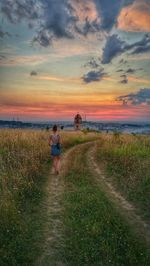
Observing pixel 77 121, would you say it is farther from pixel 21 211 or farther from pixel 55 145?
pixel 21 211

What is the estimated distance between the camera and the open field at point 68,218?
948 centimetres

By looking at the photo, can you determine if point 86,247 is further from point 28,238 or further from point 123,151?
point 123,151

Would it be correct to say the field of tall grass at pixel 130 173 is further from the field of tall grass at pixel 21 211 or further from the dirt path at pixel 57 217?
the field of tall grass at pixel 21 211

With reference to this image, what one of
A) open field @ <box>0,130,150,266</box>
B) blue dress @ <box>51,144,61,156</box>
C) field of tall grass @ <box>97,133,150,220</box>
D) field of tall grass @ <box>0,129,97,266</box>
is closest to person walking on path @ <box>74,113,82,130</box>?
field of tall grass @ <box>97,133,150,220</box>

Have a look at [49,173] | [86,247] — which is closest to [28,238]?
[86,247]

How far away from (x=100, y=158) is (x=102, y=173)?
6.40 metres

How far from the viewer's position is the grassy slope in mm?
9344

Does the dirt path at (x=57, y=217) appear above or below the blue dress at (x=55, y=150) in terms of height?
below

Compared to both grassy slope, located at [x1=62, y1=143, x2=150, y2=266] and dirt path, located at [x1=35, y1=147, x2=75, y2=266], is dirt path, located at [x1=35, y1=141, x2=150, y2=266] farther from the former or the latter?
grassy slope, located at [x1=62, y1=143, x2=150, y2=266]

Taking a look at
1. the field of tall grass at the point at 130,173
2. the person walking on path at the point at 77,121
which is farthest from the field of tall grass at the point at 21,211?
the person walking on path at the point at 77,121

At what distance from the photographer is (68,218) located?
1223 centimetres

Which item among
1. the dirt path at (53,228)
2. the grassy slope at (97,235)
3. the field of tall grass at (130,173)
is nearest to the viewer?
the dirt path at (53,228)

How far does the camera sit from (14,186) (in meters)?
14.9

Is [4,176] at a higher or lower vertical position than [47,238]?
higher
